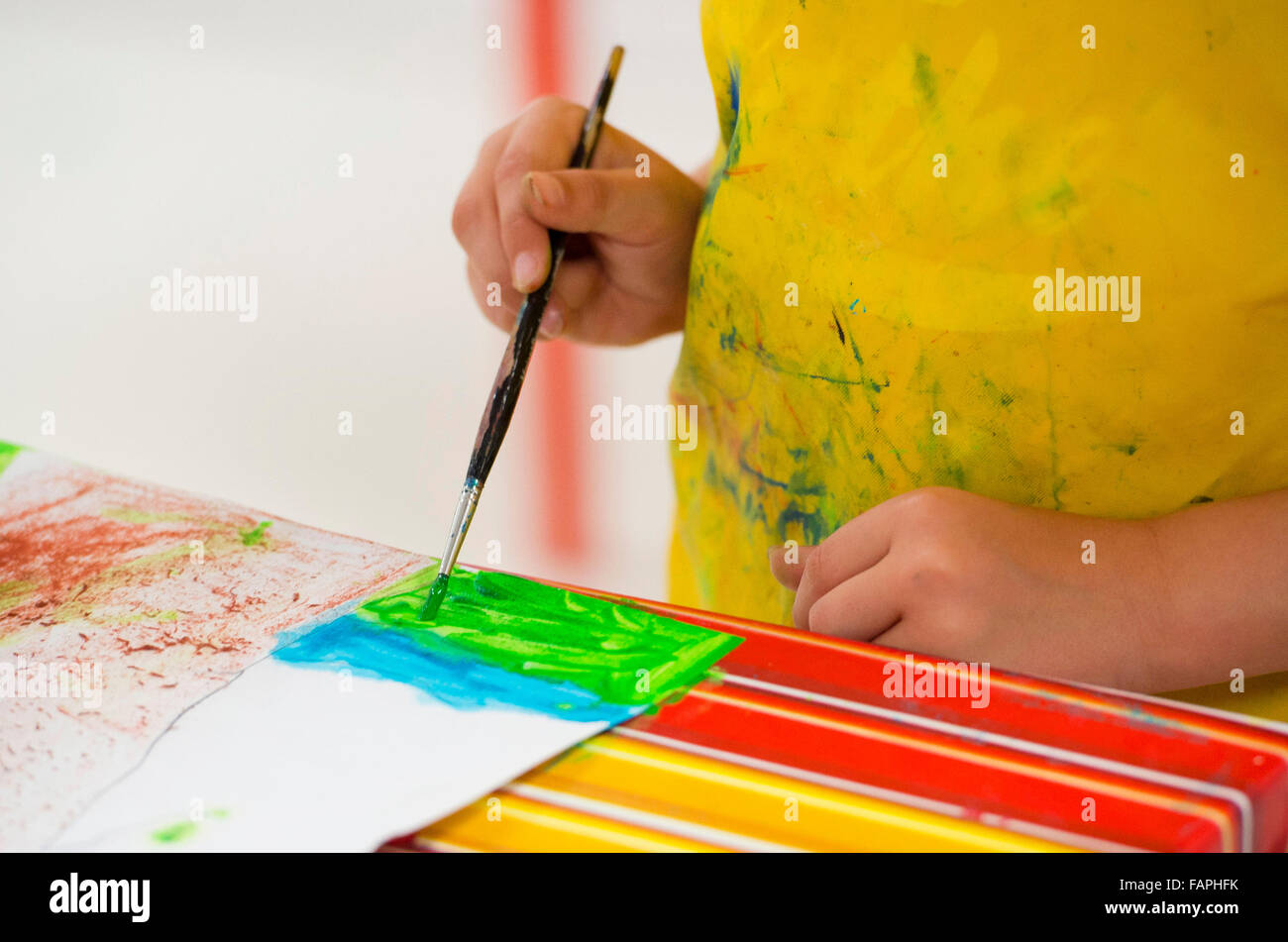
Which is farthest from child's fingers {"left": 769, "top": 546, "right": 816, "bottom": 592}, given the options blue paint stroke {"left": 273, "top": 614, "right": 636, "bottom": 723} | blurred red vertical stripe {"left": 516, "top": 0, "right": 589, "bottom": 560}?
blurred red vertical stripe {"left": 516, "top": 0, "right": 589, "bottom": 560}

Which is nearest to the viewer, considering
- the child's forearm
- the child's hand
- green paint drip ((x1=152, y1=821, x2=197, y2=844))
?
green paint drip ((x1=152, y1=821, x2=197, y2=844))

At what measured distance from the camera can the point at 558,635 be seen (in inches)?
21.1

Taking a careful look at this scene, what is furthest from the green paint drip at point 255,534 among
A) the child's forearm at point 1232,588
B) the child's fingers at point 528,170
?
the child's forearm at point 1232,588

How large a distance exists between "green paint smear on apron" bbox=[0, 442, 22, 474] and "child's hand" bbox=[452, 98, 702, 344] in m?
0.34

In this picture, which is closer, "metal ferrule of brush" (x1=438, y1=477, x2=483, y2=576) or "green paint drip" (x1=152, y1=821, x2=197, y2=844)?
"green paint drip" (x1=152, y1=821, x2=197, y2=844)

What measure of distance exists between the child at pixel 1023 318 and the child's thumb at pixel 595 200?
0.01 m

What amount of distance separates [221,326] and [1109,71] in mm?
1675

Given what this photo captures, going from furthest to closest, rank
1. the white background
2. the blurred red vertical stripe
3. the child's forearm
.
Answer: the blurred red vertical stripe → the white background → the child's forearm

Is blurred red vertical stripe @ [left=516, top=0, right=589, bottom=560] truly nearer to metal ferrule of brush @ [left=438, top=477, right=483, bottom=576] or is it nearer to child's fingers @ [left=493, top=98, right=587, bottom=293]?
child's fingers @ [left=493, top=98, right=587, bottom=293]

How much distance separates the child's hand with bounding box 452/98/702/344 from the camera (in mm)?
711

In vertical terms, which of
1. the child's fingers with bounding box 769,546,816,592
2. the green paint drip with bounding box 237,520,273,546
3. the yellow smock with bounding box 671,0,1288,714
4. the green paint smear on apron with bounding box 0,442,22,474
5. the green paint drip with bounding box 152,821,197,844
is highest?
the yellow smock with bounding box 671,0,1288,714

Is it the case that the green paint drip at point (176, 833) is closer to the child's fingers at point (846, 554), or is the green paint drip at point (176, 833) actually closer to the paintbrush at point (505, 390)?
the paintbrush at point (505, 390)
